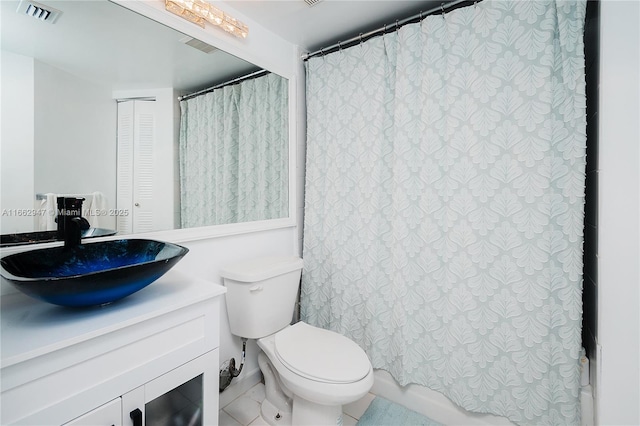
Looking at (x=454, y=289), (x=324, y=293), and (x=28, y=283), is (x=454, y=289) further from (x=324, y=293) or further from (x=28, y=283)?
(x=28, y=283)

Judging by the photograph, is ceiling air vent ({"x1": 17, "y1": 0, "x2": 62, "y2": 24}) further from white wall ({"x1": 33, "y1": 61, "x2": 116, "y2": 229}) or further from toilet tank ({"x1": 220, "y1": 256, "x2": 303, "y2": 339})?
toilet tank ({"x1": 220, "y1": 256, "x2": 303, "y2": 339})

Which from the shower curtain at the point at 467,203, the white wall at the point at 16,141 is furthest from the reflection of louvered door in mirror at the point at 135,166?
the shower curtain at the point at 467,203

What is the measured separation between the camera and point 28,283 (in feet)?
2.36

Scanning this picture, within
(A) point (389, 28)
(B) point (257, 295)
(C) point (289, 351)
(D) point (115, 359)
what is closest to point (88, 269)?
(D) point (115, 359)

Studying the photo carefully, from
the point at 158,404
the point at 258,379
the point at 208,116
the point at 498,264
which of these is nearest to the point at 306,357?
the point at 158,404

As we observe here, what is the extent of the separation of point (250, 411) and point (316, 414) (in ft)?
1.65

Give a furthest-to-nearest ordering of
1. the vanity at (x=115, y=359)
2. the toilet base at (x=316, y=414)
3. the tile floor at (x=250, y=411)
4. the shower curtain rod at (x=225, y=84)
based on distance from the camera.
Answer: the tile floor at (x=250, y=411), the shower curtain rod at (x=225, y=84), the toilet base at (x=316, y=414), the vanity at (x=115, y=359)

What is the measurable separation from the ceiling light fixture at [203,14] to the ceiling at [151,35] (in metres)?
0.10

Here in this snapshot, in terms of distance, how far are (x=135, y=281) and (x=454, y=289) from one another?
138cm

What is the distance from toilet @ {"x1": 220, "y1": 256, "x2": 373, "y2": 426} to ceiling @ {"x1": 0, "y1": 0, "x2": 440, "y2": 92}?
3.39 ft

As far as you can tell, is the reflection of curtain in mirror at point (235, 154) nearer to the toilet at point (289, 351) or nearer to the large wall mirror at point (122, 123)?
the large wall mirror at point (122, 123)

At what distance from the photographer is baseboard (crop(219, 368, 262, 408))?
167 cm

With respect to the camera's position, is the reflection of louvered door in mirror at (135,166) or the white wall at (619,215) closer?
the white wall at (619,215)

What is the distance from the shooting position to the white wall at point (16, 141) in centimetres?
93
